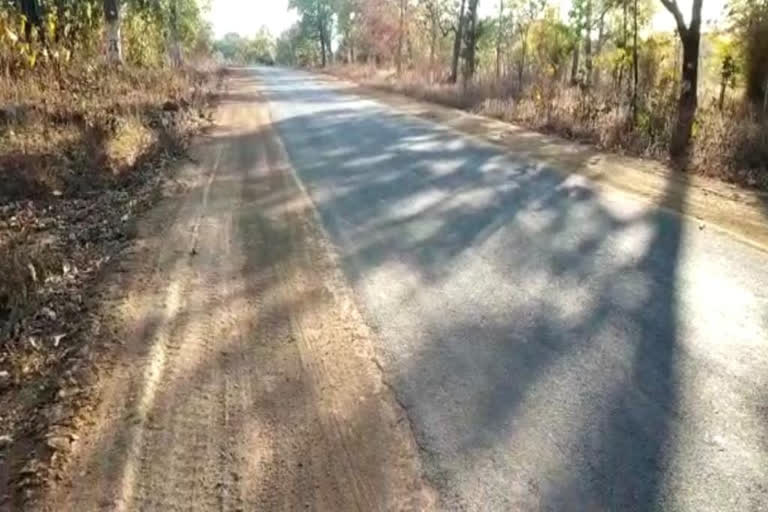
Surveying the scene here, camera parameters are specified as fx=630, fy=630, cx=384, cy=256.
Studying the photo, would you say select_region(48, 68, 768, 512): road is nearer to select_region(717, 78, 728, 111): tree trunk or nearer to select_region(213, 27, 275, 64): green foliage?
select_region(717, 78, 728, 111): tree trunk

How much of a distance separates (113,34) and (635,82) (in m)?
11.2

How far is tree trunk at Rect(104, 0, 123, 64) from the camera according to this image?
13945 mm

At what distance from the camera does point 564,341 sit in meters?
3.57

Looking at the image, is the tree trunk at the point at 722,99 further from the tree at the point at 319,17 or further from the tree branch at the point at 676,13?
the tree at the point at 319,17

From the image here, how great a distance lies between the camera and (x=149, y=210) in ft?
19.9

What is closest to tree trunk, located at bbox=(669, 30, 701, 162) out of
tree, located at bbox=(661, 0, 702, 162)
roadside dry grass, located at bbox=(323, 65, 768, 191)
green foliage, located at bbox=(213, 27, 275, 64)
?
tree, located at bbox=(661, 0, 702, 162)

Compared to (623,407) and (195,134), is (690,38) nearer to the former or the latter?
(195,134)

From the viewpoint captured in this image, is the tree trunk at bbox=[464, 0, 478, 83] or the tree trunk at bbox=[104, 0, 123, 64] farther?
the tree trunk at bbox=[464, 0, 478, 83]

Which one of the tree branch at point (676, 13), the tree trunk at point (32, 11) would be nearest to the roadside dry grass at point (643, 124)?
the tree branch at point (676, 13)

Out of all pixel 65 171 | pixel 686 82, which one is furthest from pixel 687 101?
pixel 65 171

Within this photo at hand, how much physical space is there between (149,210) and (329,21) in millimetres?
64554

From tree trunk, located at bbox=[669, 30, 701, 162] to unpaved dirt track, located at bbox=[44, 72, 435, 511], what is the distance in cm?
686

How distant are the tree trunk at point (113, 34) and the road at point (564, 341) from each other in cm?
955

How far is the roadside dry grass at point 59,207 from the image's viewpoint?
3.05m
